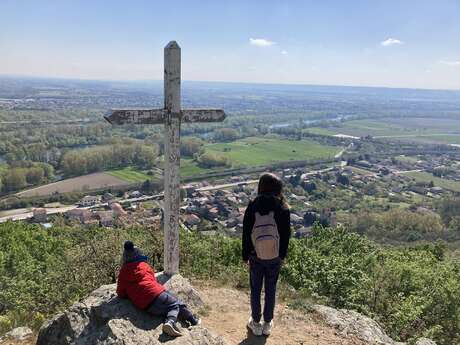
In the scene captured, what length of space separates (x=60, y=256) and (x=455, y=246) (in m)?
27.0

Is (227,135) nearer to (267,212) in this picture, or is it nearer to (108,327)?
(267,212)

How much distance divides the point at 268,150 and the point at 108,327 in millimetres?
67925

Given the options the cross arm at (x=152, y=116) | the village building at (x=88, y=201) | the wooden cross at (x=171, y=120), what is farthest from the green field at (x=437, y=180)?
the wooden cross at (x=171, y=120)

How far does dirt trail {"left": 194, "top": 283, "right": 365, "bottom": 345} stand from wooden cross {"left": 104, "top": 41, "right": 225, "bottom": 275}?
0.81m

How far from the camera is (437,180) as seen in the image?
56.4 metres

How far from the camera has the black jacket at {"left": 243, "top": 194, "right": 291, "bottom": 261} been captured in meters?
4.20

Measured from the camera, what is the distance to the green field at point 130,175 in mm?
48044

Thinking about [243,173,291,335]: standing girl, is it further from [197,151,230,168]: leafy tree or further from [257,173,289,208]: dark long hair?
[197,151,230,168]: leafy tree

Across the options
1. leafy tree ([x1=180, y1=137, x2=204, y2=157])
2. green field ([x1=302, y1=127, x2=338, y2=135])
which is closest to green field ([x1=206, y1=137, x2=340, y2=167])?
leafy tree ([x1=180, y1=137, x2=204, y2=157])

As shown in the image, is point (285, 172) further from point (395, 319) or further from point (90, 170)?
point (395, 319)

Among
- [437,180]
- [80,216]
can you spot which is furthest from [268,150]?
[80,216]

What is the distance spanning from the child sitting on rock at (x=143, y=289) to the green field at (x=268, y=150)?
54741 millimetres

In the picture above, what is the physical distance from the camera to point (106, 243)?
288 inches

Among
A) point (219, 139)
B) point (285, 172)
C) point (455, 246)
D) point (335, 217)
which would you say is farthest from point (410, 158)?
point (455, 246)
